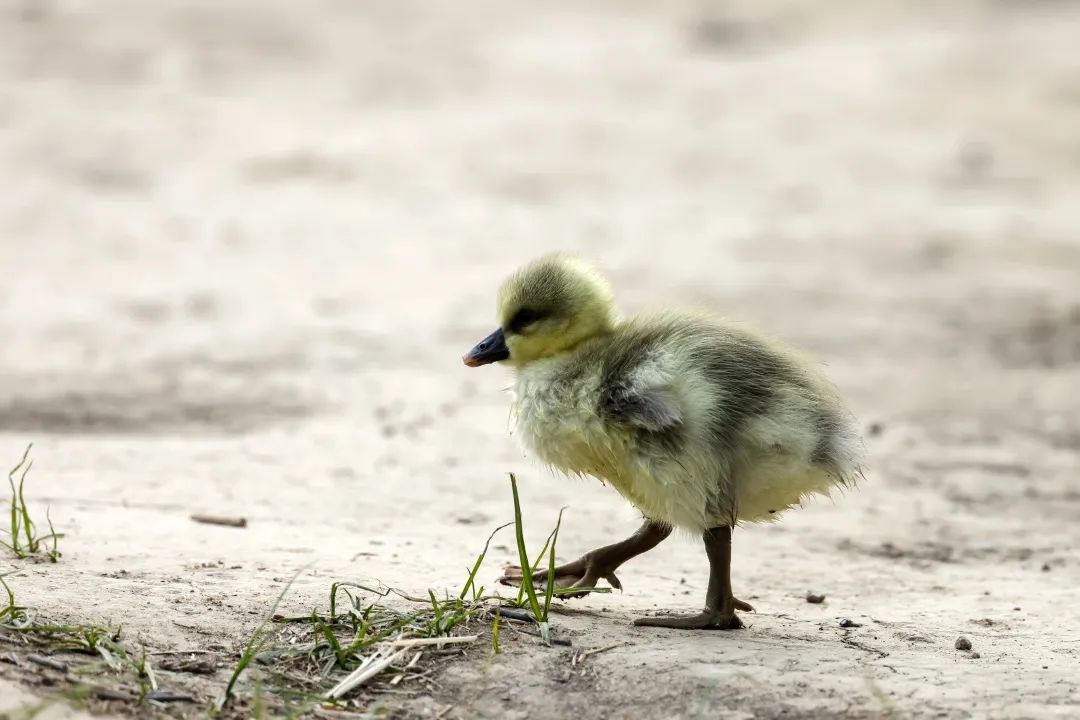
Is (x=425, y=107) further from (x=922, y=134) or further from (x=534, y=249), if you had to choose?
(x=922, y=134)

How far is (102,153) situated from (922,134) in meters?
8.90

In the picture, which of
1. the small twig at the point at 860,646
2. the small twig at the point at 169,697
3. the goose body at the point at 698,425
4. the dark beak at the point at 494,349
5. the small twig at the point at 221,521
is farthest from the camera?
the small twig at the point at 221,521

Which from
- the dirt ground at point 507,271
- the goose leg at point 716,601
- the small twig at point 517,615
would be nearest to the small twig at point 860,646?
the dirt ground at point 507,271

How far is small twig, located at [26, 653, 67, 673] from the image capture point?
3762mm

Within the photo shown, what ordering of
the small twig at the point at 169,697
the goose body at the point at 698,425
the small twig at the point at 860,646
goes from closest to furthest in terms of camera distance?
the small twig at the point at 169,697
the small twig at the point at 860,646
the goose body at the point at 698,425

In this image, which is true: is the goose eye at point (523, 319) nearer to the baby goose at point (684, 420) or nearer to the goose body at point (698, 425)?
the baby goose at point (684, 420)

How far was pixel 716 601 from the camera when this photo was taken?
460 centimetres

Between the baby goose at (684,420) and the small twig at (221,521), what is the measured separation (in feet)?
4.48

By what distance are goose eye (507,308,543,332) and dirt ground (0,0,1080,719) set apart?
30.0 inches

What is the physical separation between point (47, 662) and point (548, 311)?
79.9 inches

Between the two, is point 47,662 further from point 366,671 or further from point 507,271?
point 507,271

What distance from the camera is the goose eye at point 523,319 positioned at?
16.3 feet

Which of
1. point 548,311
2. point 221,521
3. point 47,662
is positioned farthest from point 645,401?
point 221,521

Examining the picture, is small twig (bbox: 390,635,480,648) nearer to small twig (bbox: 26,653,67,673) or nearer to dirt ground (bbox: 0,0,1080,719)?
dirt ground (bbox: 0,0,1080,719)
